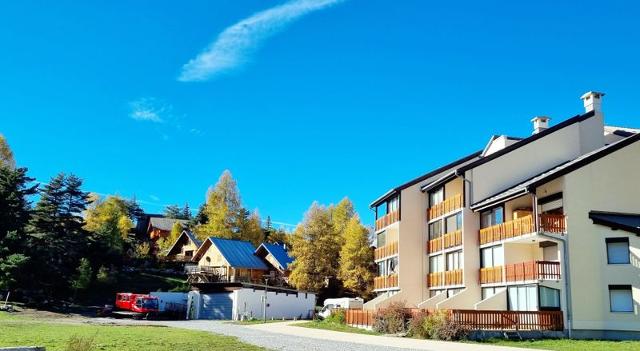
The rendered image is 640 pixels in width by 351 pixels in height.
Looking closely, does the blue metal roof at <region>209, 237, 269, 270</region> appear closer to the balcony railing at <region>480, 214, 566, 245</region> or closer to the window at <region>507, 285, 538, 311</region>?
the balcony railing at <region>480, 214, 566, 245</region>

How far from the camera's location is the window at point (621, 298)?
27.9 metres

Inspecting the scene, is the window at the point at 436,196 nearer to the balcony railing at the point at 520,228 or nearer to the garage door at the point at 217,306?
the balcony railing at the point at 520,228

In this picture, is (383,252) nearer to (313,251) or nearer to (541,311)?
(313,251)

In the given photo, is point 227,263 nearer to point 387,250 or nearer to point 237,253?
point 237,253

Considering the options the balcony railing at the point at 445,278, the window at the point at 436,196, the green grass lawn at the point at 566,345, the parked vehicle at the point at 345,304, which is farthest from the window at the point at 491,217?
the parked vehicle at the point at 345,304

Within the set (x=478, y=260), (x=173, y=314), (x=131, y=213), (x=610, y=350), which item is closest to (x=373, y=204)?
(x=478, y=260)

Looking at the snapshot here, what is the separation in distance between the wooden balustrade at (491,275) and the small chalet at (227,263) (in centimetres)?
3261

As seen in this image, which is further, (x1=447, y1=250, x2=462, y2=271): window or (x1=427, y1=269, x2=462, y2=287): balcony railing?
(x1=447, y1=250, x2=462, y2=271): window

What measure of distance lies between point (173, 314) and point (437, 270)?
24.2 metres

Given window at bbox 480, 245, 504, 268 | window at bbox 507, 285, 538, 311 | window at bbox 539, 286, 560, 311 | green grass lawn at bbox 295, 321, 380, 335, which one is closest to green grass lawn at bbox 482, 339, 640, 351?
window at bbox 539, 286, 560, 311

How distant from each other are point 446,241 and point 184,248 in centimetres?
4632

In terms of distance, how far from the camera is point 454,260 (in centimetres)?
3831

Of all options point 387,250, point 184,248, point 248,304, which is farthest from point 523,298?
point 184,248

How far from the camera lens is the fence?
1035 inches
